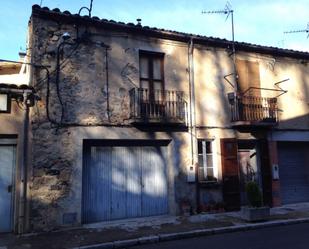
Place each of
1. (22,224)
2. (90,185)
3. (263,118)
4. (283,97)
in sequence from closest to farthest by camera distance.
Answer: (22,224) < (90,185) < (263,118) < (283,97)

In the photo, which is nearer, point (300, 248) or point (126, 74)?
point (300, 248)

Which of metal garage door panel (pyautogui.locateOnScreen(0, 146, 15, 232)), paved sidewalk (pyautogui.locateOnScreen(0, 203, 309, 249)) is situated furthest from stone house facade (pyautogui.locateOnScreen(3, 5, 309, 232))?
paved sidewalk (pyautogui.locateOnScreen(0, 203, 309, 249))

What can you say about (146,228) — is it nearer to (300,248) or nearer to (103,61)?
(300,248)

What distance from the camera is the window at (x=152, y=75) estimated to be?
36.1 feet

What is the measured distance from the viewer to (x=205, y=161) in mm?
11500

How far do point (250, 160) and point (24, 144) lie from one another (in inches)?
330

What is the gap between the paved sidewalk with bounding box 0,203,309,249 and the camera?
7570mm

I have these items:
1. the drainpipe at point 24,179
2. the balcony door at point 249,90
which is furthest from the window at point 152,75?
the drainpipe at point 24,179

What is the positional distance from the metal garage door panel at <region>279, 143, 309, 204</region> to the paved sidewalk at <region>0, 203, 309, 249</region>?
208cm

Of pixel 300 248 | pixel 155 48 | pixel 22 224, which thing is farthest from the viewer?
pixel 155 48

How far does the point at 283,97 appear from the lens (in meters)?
13.2

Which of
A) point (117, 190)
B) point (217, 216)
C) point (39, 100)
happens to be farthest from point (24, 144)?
point (217, 216)

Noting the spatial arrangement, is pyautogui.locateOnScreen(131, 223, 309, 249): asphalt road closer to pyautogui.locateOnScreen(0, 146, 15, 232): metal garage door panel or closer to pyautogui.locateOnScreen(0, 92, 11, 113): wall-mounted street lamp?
pyautogui.locateOnScreen(0, 146, 15, 232): metal garage door panel

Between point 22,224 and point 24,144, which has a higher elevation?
point 24,144
